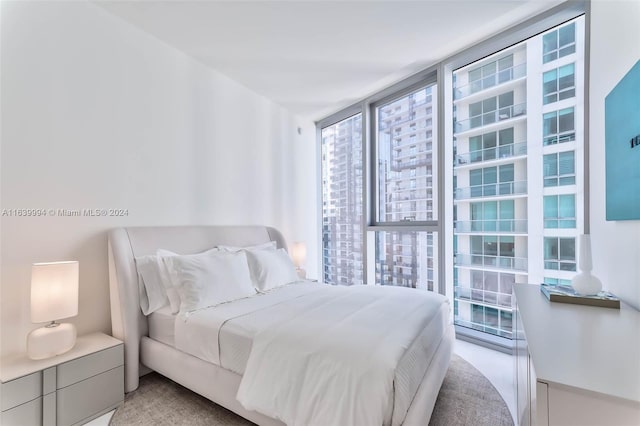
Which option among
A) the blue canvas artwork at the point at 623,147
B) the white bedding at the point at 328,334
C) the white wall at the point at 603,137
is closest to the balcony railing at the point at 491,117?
the white wall at the point at 603,137

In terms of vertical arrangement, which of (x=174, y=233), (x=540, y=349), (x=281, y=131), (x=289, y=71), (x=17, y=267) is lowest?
(x=540, y=349)

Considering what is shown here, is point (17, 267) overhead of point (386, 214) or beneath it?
beneath

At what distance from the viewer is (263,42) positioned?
261cm

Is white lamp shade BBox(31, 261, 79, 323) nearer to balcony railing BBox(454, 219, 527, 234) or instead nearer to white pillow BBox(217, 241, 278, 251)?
white pillow BBox(217, 241, 278, 251)

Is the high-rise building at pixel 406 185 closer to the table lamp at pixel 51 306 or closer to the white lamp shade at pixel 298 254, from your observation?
the white lamp shade at pixel 298 254

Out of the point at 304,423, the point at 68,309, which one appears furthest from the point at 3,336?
the point at 304,423

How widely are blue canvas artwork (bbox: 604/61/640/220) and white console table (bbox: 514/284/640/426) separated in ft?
Answer: 1.87

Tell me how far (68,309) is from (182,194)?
1319 mm

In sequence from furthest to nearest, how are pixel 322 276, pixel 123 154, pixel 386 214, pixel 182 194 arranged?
1. pixel 322 276
2. pixel 386 214
3. pixel 182 194
4. pixel 123 154

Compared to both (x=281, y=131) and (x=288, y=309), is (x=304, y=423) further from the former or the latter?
(x=281, y=131)

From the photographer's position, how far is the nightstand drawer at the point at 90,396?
164 centimetres

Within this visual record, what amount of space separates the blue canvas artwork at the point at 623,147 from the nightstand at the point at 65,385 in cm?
309

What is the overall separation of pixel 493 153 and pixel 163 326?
3301 mm

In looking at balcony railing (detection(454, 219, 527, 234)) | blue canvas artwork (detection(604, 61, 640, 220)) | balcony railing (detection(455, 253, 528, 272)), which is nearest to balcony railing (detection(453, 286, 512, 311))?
balcony railing (detection(455, 253, 528, 272))
